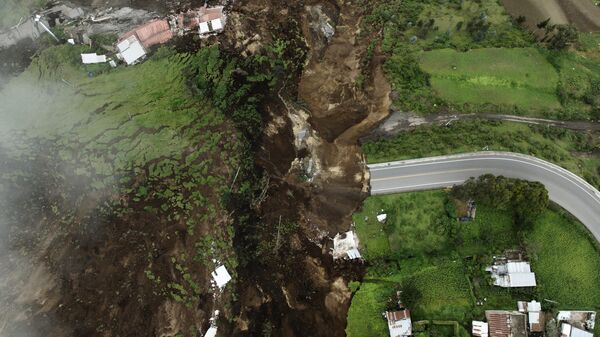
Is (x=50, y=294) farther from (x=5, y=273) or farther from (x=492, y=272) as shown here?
(x=492, y=272)

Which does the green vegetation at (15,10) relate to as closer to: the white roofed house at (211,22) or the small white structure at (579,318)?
the white roofed house at (211,22)

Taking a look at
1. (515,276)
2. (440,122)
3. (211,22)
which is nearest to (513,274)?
(515,276)

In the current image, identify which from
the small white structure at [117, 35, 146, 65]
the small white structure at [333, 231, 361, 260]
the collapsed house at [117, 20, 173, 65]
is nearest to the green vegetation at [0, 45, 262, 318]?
the small white structure at [117, 35, 146, 65]

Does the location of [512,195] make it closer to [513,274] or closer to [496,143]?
[496,143]

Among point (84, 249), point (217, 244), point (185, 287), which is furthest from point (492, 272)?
point (84, 249)

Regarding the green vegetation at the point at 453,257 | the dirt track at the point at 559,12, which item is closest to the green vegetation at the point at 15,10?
the green vegetation at the point at 453,257

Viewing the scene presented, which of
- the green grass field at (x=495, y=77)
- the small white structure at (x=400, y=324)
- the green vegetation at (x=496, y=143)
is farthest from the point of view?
the green grass field at (x=495, y=77)

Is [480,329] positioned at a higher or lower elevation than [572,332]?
lower
